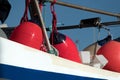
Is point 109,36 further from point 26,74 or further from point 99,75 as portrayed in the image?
point 26,74

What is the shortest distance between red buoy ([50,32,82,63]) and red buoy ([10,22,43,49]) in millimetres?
546

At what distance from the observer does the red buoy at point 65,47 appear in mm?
4050

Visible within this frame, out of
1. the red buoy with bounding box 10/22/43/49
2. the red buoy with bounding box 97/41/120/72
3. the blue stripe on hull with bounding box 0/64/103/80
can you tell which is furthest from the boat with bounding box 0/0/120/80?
the red buoy with bounding box 97/41/120/72

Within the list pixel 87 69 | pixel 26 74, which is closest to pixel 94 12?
pixel 87 69

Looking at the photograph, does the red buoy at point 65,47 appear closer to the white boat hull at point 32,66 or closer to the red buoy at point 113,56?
the white boat hull at point 32,66

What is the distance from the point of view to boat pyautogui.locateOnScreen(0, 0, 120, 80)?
110 inches

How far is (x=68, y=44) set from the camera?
4.15m

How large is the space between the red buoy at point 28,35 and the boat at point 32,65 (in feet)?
0.55

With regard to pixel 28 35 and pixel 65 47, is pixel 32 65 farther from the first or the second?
pixel 65 47

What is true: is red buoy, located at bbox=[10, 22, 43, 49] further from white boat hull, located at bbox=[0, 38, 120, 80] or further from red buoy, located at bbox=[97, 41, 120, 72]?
red buoy, located at bbox=[97, 41, 120, 72]

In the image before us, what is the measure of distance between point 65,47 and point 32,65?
112cm

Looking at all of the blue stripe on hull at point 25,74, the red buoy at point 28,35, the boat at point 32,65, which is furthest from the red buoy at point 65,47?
the blue stripe on hull at point 25,74

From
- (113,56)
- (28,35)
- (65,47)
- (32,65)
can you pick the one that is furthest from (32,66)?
(113,56)

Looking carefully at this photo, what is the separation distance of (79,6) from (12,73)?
178cm
